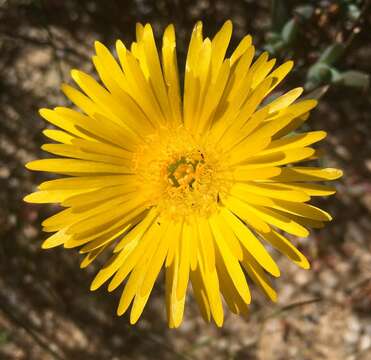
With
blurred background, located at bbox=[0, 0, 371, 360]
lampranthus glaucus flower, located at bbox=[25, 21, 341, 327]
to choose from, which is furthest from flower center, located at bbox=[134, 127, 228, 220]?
blurred background, located at bbox=[0, 0, 371, 360]

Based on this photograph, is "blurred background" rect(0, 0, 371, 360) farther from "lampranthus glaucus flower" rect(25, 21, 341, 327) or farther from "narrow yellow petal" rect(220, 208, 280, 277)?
"narrow yellow petal" rect(220, 208, 280, 277)

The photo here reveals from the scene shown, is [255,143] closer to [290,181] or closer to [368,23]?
[290,181]

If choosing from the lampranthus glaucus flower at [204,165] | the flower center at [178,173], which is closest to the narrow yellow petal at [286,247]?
the lampranthus glaucus flower at [204,165]

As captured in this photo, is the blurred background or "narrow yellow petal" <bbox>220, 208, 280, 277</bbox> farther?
the blurred background

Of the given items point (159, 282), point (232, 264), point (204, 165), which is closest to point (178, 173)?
point (204, 165)

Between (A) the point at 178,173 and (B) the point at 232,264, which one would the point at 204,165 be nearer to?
(A) the point at 178,173

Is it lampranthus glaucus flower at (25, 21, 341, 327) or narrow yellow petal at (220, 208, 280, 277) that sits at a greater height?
lampranthus glaucus flower at (25, 21, 341, 327)

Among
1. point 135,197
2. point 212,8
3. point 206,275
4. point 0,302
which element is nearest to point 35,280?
point 0,302
